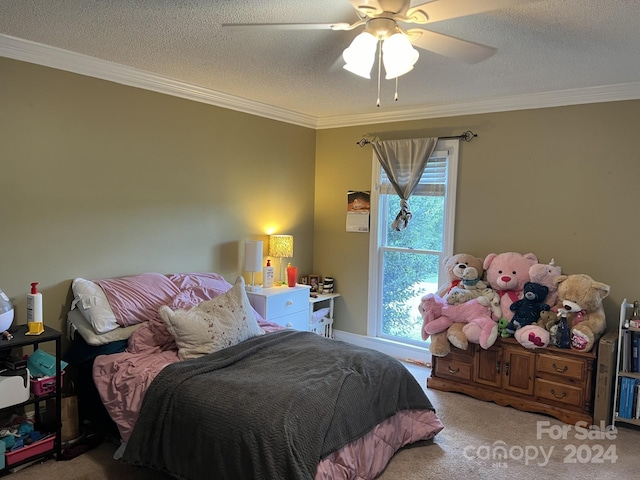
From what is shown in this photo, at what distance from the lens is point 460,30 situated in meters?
2.33

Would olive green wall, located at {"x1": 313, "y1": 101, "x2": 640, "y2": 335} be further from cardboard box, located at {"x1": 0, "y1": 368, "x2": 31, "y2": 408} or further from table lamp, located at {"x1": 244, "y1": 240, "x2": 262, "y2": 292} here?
cardboard box, located at {"x1": 0, "y1": 368, "x2": 31, "y2": 408}

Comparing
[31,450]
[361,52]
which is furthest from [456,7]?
[31,450]

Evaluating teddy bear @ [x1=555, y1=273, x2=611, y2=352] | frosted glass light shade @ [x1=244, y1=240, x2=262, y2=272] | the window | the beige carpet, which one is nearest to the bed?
the beige carpet

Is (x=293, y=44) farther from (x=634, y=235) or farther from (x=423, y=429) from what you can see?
Result: (x=634, y=235)

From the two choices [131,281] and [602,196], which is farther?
[602,196]

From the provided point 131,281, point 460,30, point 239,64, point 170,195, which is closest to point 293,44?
point 239,64

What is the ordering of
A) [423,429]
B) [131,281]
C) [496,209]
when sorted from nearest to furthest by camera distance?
[423,429], [131,281], [496,209]

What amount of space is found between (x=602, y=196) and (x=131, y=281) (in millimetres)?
3414

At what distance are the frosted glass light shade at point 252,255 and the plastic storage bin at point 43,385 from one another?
69.4 inches

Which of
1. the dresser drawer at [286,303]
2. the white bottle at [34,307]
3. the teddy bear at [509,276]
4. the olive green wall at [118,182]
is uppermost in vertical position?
the olive green wall at [118,182]

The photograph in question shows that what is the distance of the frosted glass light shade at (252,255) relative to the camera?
4014 millimetres

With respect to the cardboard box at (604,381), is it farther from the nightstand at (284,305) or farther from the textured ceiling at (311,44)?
the nightstand at (284,305)

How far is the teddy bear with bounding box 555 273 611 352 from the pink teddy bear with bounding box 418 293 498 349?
505 mm

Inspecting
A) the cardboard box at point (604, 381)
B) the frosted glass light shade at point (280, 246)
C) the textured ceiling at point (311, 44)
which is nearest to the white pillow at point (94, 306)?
the textured ceiling at point (311, 44)
